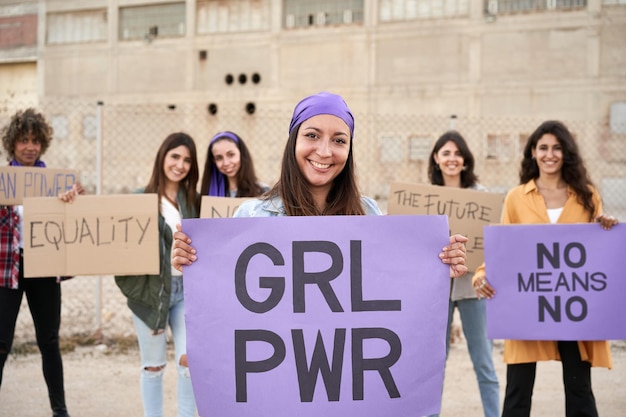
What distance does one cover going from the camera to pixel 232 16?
25734mm

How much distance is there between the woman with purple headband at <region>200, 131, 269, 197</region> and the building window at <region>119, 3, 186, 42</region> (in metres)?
23.7

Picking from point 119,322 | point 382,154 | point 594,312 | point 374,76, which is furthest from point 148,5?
point 594,312

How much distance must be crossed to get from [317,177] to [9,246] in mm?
2698

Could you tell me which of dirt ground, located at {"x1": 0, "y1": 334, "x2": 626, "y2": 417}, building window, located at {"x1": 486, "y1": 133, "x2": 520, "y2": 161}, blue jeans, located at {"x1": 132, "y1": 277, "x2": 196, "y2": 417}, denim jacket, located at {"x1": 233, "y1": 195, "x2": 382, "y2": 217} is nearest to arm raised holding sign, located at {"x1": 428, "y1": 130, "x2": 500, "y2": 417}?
dirt ground, located at {"x1": 0, "y1": 334, "x2": 626, "y2": 417}

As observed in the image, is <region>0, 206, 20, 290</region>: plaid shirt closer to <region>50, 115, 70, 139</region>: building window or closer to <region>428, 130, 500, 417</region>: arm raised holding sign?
<region>428, 130, 500, 417</region>: arm raised holding sign

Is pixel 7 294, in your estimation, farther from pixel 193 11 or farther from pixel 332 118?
pixel 193 11

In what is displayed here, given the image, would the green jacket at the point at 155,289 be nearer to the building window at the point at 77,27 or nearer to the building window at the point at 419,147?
the building window at the point at 419,147

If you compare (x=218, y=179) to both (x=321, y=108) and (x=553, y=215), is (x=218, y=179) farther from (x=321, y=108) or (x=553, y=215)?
(x=321, y=108)

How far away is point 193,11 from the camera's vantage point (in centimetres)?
2609

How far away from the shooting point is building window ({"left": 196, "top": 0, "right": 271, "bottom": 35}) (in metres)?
25.4

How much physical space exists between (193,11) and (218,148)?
23682 mm

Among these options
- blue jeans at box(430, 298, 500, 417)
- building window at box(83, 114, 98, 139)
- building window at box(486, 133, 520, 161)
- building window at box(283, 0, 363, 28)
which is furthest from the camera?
building window at box(83, 114, 98, 139)

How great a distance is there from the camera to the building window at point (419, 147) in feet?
73.2

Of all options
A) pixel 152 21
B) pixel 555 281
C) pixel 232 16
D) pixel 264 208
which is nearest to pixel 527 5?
pixel 232 16
